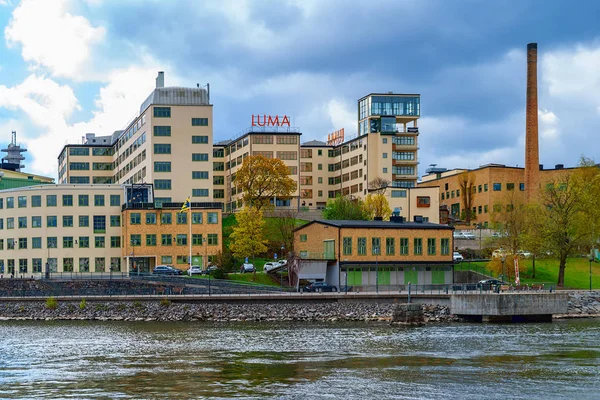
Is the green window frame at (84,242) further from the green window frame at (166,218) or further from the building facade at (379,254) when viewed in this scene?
the building facade at (379,254)

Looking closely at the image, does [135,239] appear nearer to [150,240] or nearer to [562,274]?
[150,240]

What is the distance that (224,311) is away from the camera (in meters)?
81.2

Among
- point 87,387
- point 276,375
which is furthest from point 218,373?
point 87,387

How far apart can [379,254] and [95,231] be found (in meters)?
38.8

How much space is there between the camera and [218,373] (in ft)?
151

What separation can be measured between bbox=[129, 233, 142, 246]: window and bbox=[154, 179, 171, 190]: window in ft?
55.7

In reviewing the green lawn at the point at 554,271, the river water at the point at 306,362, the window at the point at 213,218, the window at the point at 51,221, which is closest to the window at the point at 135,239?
the window at the point at 213,218

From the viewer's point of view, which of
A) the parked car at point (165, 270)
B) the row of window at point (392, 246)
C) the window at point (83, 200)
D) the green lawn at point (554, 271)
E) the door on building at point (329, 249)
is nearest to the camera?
the row of window at point (392, 246)

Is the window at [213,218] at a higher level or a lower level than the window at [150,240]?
higher

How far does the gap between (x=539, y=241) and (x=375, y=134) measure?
197 ft

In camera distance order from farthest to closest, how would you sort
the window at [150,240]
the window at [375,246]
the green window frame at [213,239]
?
the green window frame at [213,239]
the window at [150,240]
the window at [375,246]

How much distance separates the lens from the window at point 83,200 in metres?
114

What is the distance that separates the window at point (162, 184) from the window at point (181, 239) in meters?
17.0

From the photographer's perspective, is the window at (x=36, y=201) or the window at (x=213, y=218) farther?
the window at (x=36, y=201)
